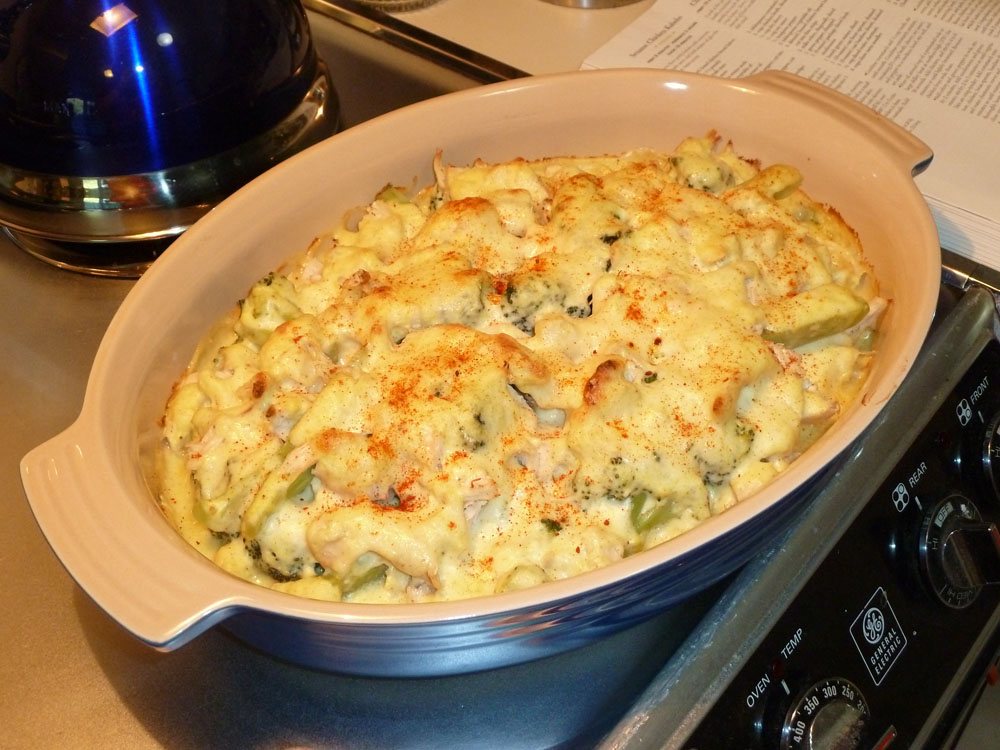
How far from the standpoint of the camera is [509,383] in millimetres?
862

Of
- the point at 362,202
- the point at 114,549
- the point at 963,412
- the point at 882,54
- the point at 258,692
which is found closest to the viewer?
the point at 114,549

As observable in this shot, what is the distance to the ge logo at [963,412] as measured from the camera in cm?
93

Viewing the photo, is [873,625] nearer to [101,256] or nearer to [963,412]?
[963,412]

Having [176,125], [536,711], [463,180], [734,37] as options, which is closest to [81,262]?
[176,125]

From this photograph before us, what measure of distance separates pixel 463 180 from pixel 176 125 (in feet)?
0.99

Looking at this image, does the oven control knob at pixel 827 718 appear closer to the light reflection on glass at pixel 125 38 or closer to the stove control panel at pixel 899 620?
the stove control panel at pixel 899 620

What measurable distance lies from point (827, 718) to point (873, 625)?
0.11 meters

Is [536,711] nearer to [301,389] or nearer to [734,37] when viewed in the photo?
[301,389]

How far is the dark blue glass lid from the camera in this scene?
96 cm

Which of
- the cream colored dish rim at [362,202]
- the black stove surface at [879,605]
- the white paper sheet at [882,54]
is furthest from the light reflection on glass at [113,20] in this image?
the black stove surface at [879,605]

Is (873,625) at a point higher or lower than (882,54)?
lower

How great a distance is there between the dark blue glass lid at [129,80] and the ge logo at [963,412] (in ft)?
2.57

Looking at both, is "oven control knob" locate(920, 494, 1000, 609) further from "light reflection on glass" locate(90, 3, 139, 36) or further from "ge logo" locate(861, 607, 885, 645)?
"light reflection on glass" locate(90, 3, 139, 36)

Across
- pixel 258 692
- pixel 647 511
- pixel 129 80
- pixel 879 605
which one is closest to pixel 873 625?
pixel 879 605
